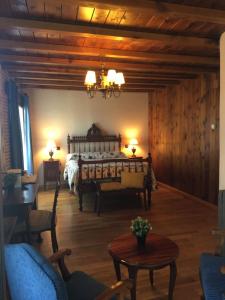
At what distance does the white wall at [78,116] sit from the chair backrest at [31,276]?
5286 millimetres

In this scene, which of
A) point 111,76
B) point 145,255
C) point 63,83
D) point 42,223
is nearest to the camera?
point 145,255

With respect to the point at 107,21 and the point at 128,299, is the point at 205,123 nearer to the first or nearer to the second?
the point at 107,21

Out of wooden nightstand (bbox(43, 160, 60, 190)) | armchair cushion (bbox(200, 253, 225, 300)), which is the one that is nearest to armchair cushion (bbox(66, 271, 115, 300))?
armchair cushion (bbox(200, 253, 225, 300))

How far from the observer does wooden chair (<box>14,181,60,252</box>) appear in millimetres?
2641

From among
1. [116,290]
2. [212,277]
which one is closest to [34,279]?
[116,290]

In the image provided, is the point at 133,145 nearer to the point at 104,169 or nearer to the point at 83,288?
the point at 104,169

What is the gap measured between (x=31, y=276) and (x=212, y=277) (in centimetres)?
123

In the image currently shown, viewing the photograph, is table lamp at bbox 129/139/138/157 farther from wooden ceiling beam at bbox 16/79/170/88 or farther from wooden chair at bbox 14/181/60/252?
wooden chair at bbox 14/181/60/252

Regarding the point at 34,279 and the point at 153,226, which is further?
the point at 153,226

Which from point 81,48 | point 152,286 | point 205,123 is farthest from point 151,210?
point 81,48

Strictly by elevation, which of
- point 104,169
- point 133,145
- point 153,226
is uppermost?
point 133,145

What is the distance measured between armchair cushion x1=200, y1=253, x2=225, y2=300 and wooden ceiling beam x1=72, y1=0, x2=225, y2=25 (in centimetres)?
208

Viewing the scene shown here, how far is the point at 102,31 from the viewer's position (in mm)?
2617

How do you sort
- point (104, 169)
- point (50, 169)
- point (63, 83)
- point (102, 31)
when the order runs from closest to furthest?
point (102, 31)
point (104, 169)
point (63, 83)
point (50, 169)
